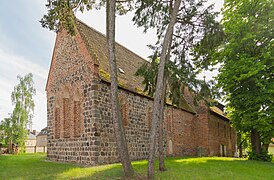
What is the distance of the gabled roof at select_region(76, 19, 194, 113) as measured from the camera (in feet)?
49.4

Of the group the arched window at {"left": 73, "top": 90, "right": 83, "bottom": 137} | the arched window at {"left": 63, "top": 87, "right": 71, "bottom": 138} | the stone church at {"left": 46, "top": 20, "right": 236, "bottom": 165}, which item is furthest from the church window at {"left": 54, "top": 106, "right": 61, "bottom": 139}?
the arched window at {"left": 73, "top": 90, "right": 83, "bottom": 137}

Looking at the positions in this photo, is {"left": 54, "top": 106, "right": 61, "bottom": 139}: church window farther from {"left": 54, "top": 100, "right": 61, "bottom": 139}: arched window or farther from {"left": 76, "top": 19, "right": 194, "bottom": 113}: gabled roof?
{"left": 76, "top": 19, "right": 194, "bottom": 113}: gabled roof

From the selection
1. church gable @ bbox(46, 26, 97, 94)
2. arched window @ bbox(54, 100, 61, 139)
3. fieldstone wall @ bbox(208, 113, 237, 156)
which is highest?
church gable @ bbox(46, 26, 97, 94)

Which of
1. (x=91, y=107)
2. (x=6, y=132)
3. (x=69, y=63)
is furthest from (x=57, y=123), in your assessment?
(x=6, y=132)

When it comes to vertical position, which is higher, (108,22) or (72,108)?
(108,22)

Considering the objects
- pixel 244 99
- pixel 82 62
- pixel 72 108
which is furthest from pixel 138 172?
pixel 244 99

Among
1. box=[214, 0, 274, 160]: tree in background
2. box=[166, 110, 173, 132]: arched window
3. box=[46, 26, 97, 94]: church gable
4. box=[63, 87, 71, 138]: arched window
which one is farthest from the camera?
box=[166, 110, 173, 132]: arched window

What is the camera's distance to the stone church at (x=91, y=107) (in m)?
13.6

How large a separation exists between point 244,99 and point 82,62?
11859 mm

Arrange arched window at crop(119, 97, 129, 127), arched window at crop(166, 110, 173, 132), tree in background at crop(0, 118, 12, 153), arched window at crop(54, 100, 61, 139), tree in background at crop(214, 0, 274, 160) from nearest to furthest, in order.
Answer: arched window at crop(119, 97, 129, 127)
arched window at crop(54, 100, 61, 139)
tree in background at crop(214, 0, 274, 160)
arched window at crop(166, 110, 173, 132)
tree in background at crop(0, 118, 12, 153)

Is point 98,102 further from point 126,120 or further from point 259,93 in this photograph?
point 259,93

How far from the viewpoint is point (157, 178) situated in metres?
9.64

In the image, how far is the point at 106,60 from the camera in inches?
657

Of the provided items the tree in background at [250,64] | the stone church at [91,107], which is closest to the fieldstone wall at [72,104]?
the stone church at [91,107]
